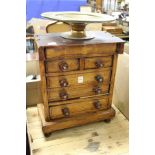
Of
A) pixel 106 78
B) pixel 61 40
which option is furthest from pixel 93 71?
pixel 61 40

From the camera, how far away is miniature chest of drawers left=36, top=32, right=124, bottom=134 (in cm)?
76

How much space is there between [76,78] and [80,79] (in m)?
0.02

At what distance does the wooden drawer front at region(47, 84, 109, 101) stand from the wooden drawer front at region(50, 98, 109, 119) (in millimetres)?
35

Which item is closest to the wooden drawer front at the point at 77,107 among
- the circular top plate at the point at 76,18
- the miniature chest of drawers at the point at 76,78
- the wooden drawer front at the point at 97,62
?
the miniature chest of drawers at the point at 76,78

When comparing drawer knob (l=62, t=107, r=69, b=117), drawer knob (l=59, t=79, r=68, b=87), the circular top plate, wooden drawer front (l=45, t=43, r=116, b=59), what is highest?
the circular top plate

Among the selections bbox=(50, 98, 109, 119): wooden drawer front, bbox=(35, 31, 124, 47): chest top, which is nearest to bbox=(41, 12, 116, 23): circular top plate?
bbox=(35, 31, 124, 47): chest top

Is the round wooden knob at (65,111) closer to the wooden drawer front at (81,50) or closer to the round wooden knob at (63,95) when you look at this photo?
the round wooden knob at (63,95)

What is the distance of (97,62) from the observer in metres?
0.82

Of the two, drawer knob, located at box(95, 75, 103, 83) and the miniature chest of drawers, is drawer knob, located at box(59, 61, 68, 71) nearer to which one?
the miniature chest of drawers

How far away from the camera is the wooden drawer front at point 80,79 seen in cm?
79

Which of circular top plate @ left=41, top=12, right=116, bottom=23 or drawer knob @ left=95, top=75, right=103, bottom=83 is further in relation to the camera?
drawer knob @ left=95, top=75, right=103, bottom=83
